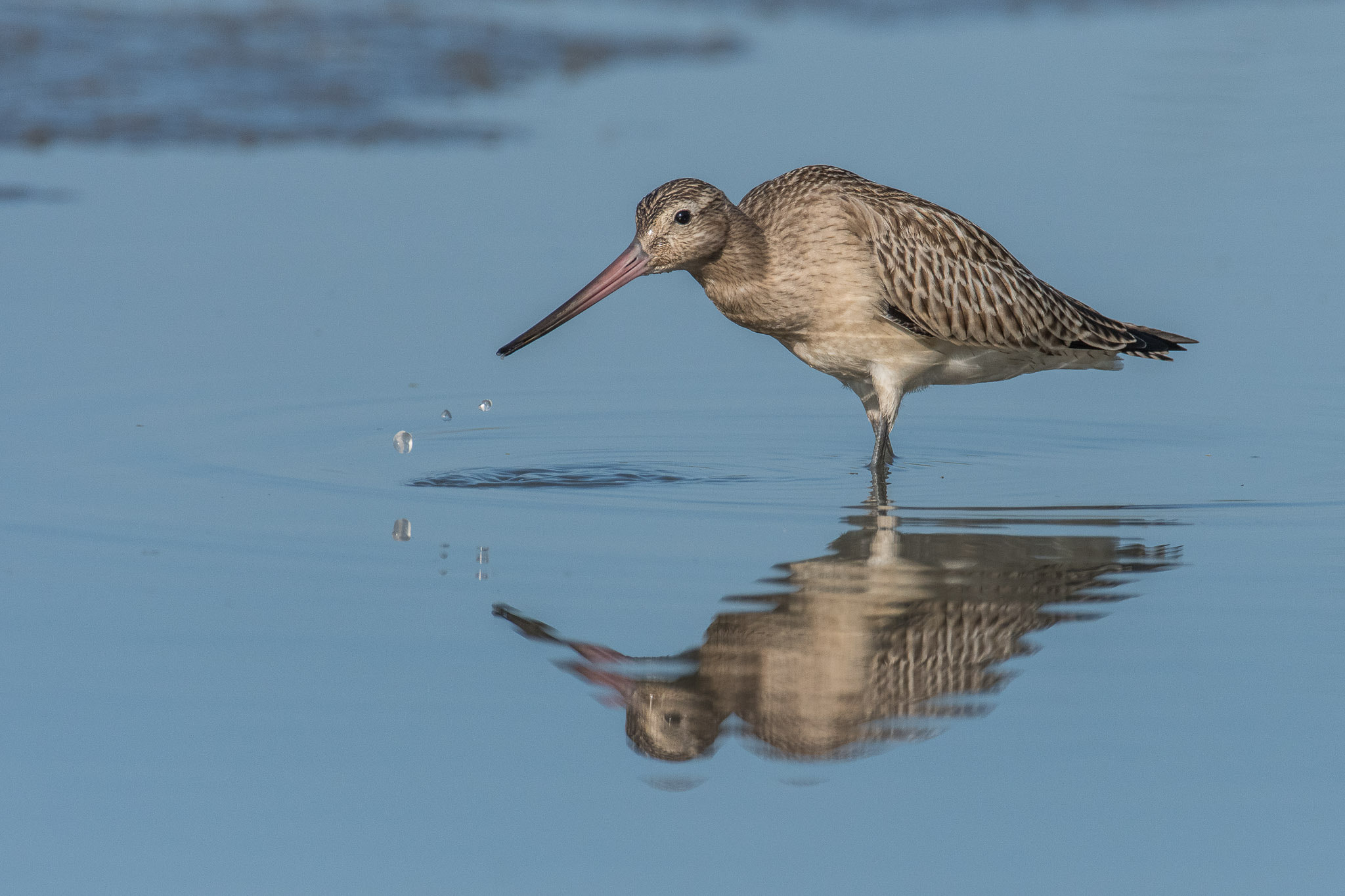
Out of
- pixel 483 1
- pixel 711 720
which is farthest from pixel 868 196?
pixel 483 1

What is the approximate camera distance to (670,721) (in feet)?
16.9

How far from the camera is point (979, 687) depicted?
5.39m

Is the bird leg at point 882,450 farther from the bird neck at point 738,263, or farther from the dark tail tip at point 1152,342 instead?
the dark tail tip at point 1152,342

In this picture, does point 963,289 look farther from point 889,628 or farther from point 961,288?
point 889,628

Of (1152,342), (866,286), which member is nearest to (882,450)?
(866,286)

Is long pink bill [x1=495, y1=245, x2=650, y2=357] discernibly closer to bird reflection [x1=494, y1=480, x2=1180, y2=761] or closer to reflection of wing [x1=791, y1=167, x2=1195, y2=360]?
reflection of wing [x1=791, y1=167, x2=1195, y2=360]

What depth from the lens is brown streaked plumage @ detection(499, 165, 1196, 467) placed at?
26.2 feet

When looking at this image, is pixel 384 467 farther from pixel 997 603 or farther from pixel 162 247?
pixel 162 247

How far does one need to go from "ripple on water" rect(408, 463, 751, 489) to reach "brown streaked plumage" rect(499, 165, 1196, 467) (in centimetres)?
50

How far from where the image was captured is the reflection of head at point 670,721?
5.01 meters

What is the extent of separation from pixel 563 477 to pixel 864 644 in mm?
2435

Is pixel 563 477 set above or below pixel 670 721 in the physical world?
above

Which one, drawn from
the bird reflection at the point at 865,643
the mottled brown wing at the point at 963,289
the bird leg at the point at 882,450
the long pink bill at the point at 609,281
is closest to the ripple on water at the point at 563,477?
the long pink bill at the point at 609,281

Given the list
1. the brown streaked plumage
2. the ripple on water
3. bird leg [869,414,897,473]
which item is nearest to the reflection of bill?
the ripple on water
